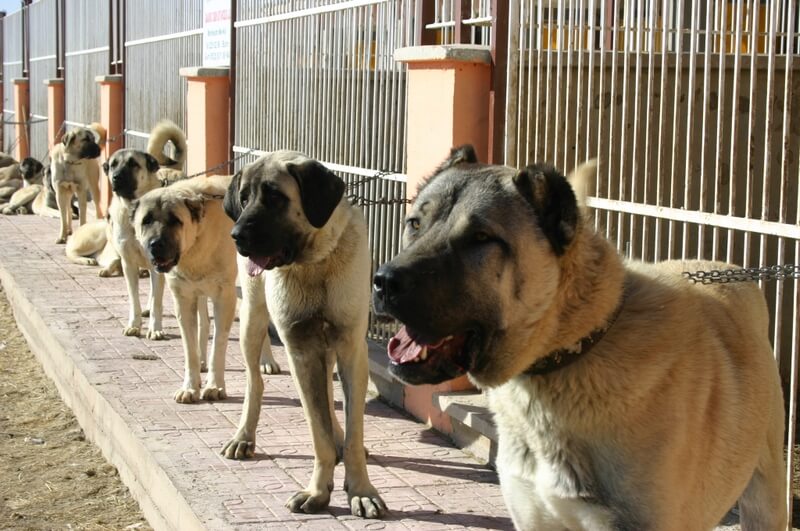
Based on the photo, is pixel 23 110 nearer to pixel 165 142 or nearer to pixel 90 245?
pixel 90 245

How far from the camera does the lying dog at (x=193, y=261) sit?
7.15 metres

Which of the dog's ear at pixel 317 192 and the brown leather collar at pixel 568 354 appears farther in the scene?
the dog's ear at pixel 317 192

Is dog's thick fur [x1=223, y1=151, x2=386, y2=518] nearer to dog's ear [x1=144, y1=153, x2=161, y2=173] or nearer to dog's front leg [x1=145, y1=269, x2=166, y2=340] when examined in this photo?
dog's front leg [x1=145, y1=269, x2=166, y2=340]

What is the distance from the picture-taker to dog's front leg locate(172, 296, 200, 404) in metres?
7.04

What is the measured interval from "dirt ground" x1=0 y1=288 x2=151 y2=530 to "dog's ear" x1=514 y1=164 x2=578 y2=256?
3.35 metres

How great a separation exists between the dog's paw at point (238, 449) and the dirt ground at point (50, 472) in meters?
0.54

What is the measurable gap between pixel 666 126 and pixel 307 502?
2.37m

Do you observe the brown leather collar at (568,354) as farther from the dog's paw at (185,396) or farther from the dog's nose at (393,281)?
the dog's paw at (185,396)

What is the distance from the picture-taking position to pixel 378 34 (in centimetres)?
779

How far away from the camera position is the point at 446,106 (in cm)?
626

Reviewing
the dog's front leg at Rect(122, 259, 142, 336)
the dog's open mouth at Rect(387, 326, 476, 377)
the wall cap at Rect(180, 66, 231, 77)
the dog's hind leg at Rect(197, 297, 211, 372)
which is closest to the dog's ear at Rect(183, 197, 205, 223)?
the dog's hind leg at Rect(197, 297, 211, 372)

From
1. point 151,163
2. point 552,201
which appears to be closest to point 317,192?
point 552,201

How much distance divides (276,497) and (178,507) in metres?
0.45

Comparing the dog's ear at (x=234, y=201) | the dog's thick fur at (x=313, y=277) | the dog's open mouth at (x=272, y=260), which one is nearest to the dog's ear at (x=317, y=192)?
the dog's thick fur at (x=313, y=277)
